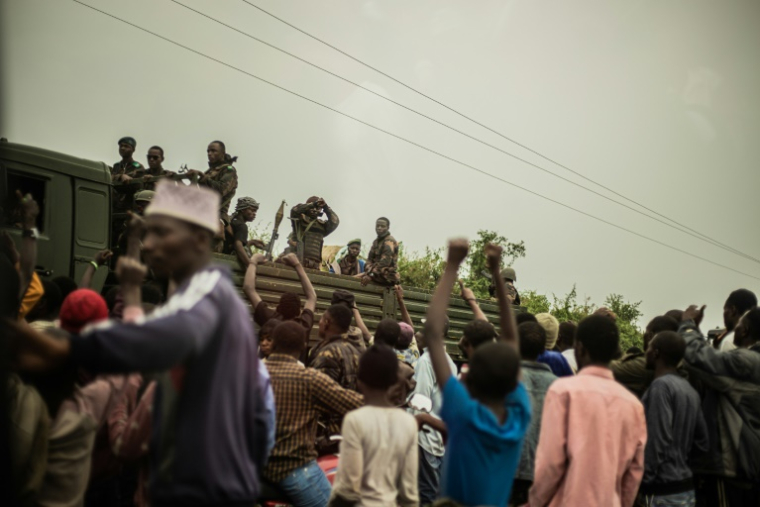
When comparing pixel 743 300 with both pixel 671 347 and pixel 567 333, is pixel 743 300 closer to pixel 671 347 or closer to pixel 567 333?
pixel 671 347

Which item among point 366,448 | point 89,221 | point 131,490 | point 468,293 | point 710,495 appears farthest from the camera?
point 89,221

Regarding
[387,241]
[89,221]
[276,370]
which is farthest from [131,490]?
[387,241]

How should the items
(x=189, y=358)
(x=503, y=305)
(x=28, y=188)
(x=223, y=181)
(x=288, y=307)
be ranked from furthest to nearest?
1. (x=223, y=181)
2. (x=28, y=188)
3. (x=288, y=307)
4. (x=503, y=305)
5. (x=189, y=358)

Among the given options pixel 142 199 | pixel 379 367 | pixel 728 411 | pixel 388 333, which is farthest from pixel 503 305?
pixel 142 199

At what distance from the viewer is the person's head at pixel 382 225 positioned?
12445 millimetres

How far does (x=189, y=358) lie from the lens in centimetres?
273

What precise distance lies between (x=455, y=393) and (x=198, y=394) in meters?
1.32

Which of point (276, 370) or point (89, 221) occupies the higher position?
point (89, 221)

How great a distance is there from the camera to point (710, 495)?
6.53 meters

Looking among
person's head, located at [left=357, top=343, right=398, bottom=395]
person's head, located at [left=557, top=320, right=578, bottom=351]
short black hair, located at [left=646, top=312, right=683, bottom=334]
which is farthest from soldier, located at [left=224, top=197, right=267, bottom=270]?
person's head, located at [left=357, top=343, right=398, bottom=395]

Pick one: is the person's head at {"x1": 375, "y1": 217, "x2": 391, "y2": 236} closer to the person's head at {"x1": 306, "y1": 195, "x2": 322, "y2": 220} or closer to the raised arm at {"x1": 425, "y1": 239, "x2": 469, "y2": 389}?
the person's head at {"x1": 306, "y1": 195, "x2": 322, "y2": 220}

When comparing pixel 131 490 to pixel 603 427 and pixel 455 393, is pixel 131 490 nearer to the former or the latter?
pixel 455 393

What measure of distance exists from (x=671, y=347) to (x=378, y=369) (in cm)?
263

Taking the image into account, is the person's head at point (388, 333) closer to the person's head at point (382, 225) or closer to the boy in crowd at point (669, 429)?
the boy in crowd at point (669, 429)
